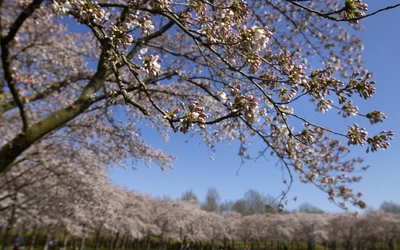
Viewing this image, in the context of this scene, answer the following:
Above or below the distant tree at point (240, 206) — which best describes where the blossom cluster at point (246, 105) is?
below

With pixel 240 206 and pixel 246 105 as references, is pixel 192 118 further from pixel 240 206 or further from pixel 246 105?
pixel 240 206

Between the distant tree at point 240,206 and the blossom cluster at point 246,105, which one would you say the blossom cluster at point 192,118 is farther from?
the distant tree at point 240,206

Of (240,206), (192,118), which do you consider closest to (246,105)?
(192,118)

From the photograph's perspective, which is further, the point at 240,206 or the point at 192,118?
the point at 240,206

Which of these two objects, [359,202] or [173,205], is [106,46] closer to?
[359,202]

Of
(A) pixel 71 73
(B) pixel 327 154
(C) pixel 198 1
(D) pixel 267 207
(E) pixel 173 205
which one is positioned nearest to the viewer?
(C) pixel 198 1

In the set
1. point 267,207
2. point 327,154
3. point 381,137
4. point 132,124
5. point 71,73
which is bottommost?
point 267,207

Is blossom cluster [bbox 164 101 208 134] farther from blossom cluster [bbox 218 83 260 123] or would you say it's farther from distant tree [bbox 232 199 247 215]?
distant tree [bbox 232 199 247 215]

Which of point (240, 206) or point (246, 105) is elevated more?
point (240, 206)

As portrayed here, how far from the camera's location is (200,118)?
5.79 ft

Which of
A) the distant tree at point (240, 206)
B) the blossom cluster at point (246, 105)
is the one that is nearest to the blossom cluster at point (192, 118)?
the blossom cluster at point (246, 105)

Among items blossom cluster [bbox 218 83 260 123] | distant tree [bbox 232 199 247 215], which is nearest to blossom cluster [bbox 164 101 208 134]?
blossom cluster [bbox 218 83 260 123]

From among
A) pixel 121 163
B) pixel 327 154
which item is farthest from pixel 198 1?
pixel 121 163

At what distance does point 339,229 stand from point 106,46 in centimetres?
5359
